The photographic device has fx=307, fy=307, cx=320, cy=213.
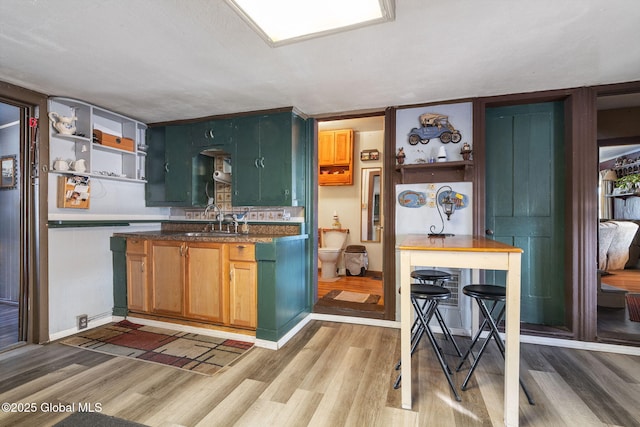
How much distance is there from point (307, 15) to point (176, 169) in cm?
263

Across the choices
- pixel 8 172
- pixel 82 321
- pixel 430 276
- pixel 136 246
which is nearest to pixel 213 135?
pixel 136 246

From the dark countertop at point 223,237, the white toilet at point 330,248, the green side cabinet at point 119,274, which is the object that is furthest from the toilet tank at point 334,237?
the green side cabinet at point 119,274

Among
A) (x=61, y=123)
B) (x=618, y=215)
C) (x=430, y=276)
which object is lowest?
(x=430, y=276)

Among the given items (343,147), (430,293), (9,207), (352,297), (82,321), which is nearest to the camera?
(430,293)

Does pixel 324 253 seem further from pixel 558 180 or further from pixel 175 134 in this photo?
pixel 558 180

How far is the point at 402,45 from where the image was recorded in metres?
1.95

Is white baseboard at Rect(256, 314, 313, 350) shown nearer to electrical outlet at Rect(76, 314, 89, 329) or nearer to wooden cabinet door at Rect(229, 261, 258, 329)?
wooden cabinet door at Rect(229, 261, 258, 329)

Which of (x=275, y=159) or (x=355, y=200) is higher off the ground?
(x=275, y=159)

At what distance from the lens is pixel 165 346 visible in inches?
104

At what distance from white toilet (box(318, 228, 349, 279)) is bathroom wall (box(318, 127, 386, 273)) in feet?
0.46

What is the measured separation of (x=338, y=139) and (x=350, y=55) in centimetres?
296

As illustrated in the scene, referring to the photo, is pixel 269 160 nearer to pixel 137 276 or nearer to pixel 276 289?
pixel 276 289

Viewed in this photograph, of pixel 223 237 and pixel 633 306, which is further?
pixel 633 306

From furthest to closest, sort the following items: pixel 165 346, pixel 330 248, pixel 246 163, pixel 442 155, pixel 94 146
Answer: pixel 330 248, pixel 246 163, pixel 94 146, pixel 442 155, pixel 165 346
